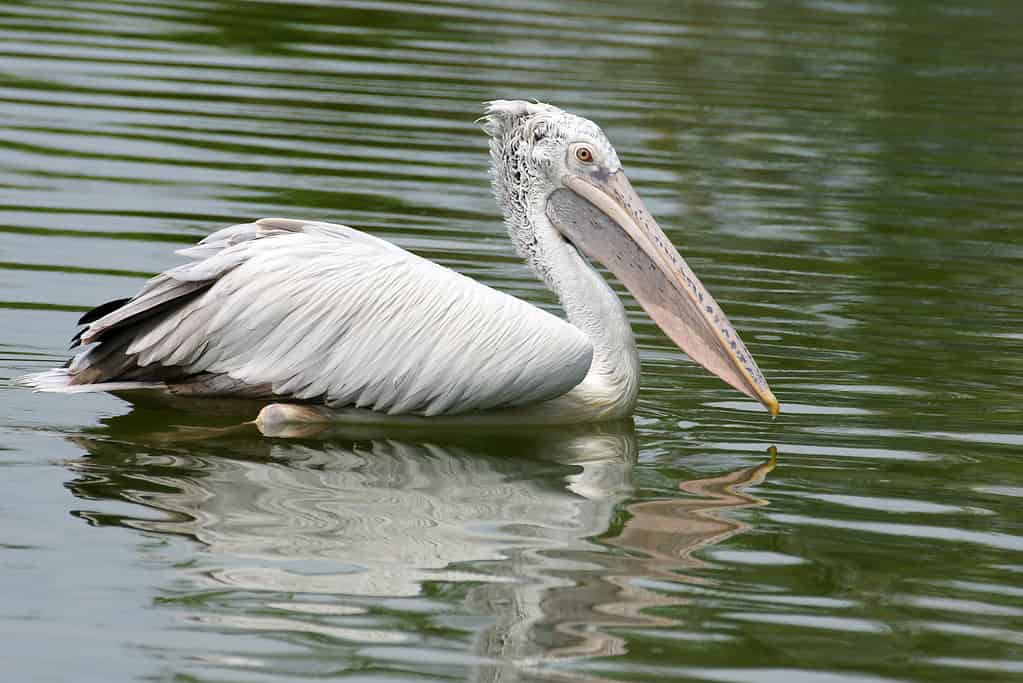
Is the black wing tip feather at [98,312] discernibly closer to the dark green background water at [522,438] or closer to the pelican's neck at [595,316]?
the dark green background water at [522,438]

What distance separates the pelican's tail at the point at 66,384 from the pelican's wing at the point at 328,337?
3cm

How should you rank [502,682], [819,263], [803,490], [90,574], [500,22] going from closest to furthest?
[502,682]
[90,574]
[803,490]
[819,263]
[500,22]

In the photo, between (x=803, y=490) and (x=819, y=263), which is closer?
(x=803, y=490)

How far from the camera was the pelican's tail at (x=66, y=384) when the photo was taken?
5.30 meters

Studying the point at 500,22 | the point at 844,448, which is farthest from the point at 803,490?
the point at 500,22

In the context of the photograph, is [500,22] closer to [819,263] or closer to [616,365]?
[819,263]

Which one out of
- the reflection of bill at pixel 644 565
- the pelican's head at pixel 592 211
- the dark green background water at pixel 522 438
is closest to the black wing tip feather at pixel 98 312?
the dark green background water at pixel 522 438

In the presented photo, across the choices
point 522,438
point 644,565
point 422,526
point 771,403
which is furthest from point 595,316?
point 644,565

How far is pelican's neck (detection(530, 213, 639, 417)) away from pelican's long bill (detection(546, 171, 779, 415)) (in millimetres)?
71

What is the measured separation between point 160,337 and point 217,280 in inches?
8.8

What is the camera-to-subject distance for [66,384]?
5.36m

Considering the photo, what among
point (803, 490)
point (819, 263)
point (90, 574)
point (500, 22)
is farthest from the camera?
point (500, 22)

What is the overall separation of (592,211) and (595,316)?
0.36m

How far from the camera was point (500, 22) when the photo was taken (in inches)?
578
